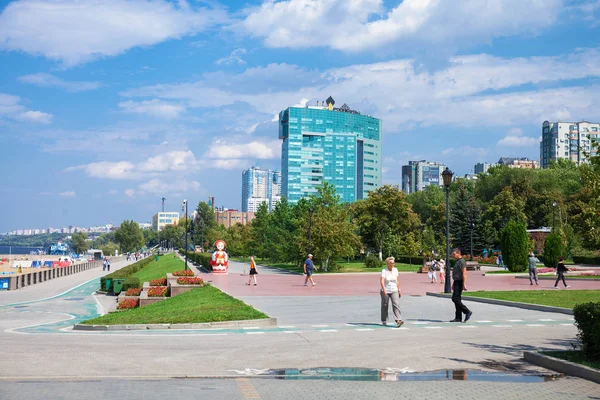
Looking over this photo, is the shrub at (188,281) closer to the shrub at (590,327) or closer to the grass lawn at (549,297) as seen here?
the grass lawn at (549,297)

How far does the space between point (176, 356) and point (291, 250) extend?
43.7 metres

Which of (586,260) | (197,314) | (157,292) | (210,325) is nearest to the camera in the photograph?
(210,325)

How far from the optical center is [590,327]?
32.8ft

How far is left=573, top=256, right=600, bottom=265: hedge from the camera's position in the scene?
6043cm

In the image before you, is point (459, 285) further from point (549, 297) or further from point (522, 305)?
point (549, 297)

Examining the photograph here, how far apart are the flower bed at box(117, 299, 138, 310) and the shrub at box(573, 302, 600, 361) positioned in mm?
21028

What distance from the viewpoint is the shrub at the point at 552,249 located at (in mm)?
46750

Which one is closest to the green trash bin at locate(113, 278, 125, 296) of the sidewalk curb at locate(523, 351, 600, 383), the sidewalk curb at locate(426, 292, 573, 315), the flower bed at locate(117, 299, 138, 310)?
the flower bed at locate(117, 299, 138, 310)

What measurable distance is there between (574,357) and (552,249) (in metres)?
39.4

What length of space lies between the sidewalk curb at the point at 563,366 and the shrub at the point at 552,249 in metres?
38.5

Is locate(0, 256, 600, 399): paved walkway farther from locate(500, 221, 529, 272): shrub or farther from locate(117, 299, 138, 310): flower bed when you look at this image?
locate(500, 221, 529, 272): shrub

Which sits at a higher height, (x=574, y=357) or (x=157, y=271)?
(x=574, y=357)

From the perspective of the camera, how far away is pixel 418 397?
839cm

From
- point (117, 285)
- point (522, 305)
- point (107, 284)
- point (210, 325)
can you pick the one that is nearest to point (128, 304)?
point (210, 325)
